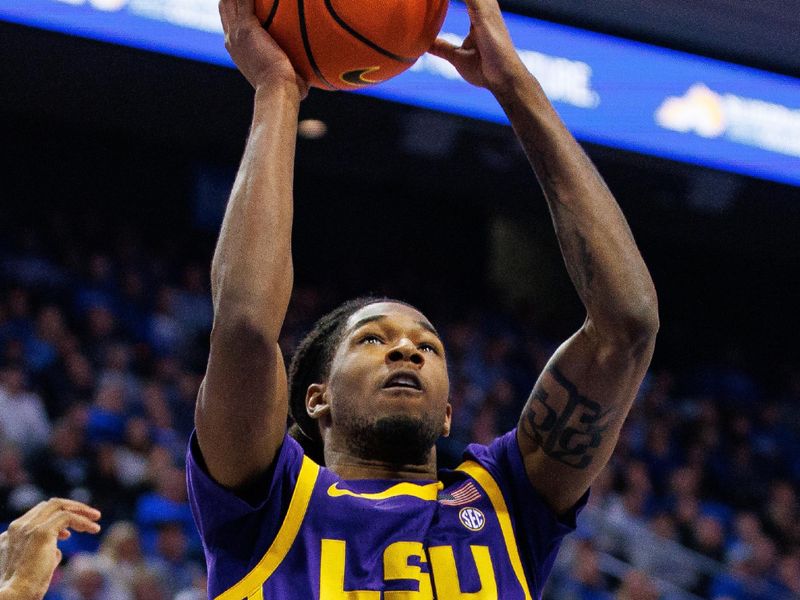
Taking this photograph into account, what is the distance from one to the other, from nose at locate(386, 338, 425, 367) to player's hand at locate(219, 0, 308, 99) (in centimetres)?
51

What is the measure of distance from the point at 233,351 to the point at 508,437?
28.0 inches

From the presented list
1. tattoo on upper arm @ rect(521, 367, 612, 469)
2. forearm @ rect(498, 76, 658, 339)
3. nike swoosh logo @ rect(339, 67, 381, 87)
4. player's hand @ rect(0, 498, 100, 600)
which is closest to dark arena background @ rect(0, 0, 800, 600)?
player's hand @ rect(0, 498, 100, 600)

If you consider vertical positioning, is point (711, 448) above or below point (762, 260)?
below

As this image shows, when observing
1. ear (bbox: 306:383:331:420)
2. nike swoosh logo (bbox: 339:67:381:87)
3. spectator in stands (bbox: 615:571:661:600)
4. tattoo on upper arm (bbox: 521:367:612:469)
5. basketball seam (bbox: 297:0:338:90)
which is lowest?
spectator in stands (bbox: 615:571:661:600)

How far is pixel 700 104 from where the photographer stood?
7.62 metres

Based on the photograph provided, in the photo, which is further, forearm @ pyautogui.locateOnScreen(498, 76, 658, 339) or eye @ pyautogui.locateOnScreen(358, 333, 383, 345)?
eye @ pyautogui.locateOnScreen(358, 333, 383, 345)

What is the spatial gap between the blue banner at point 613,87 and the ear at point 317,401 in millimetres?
4547

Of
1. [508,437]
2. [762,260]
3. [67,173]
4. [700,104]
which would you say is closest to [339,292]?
[67,173]

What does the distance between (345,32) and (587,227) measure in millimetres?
548

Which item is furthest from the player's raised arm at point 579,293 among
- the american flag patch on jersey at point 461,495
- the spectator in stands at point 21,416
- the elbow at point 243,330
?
the spectator in stands at point 21,416

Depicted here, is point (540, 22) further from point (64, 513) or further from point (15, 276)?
point (64, 513)

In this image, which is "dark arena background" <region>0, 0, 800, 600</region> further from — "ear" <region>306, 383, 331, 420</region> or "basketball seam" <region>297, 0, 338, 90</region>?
"basketball seam" <region>297, 0, 338, 90</region>

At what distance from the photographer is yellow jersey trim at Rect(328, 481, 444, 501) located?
2094 millimetres

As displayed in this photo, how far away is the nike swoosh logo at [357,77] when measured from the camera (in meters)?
2.11
